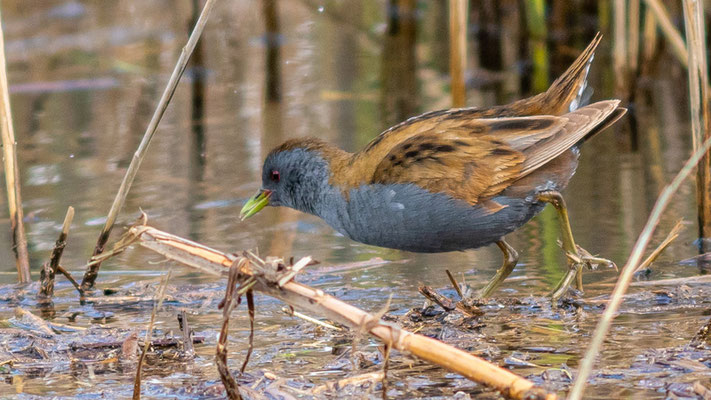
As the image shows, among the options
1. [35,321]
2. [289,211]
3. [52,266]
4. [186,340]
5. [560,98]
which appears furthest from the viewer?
[289,211]

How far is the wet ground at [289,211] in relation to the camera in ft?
11.1

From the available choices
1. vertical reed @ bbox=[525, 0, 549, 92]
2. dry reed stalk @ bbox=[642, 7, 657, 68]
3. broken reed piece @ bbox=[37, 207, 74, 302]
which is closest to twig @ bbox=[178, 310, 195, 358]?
broken reed piece @ bbox=[37, 207, 74, 302]

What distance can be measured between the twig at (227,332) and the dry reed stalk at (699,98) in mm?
2666

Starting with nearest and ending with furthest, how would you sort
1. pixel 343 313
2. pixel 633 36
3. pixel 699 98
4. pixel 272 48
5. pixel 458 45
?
pixel 343 313 → pixel 699 98 → pixel 458 45 → pixel 633 36 → pixel 272 48

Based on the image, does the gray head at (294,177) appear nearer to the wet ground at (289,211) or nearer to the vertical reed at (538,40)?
the wet ground at (289,211)

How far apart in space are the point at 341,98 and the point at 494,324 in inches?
205

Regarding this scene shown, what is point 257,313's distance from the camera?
4137 millimetres

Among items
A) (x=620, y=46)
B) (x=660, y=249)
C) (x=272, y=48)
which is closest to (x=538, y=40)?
(x=620, y=46)

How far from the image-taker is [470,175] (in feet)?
13.4

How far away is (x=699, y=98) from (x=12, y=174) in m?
3.07

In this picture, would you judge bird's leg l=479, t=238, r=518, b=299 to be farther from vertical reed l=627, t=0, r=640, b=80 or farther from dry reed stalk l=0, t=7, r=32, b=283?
vertical reed l=627, t=0, r=640, b=80

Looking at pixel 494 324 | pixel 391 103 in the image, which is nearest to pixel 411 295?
pixel 494 324

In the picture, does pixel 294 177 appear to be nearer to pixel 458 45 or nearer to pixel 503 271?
pixel 503 271

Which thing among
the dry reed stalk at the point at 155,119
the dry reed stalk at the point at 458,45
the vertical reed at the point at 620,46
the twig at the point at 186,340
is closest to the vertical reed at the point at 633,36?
the vertical reed at the point at 620,46
